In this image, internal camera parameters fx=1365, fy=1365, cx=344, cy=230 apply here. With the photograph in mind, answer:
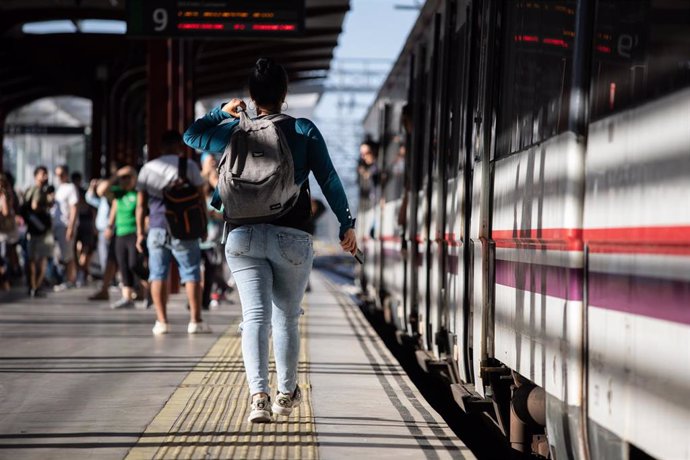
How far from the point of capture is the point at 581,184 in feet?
15.9

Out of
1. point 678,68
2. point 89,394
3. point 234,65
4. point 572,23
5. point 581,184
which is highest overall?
point 234,65

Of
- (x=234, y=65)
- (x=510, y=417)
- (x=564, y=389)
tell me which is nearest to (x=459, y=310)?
(x=510, y=417)

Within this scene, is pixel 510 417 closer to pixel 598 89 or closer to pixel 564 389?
pixel 564 389

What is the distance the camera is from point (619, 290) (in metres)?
4.27

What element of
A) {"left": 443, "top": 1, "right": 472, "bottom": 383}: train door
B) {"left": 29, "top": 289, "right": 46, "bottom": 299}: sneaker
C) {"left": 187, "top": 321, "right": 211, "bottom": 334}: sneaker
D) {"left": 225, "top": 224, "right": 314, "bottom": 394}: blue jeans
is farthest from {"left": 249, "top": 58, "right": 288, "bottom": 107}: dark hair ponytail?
{"left": 29, "top": 289, "right": 46, "bottom": 299}: sneaker

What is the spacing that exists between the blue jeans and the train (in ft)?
3.25

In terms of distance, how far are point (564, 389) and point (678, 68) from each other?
4.99 ft

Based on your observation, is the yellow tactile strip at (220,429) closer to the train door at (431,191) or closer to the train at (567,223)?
the train at (567,223)

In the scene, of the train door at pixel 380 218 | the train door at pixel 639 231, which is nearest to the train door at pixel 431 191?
the train door at pixel 380 218

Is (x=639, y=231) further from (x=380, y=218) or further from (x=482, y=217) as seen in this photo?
(x=380, y=218)

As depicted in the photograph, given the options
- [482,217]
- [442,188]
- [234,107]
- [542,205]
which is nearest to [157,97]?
[442,188]

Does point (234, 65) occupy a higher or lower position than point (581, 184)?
higher

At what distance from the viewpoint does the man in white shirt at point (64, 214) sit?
2022cm

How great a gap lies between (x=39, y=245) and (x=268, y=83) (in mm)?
12388
